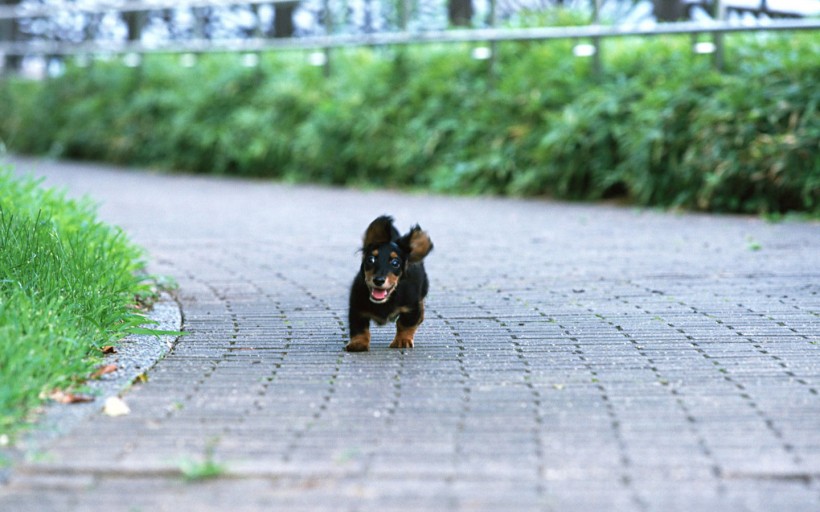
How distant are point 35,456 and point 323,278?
4097 millimetres

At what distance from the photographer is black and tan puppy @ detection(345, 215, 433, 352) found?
540cm

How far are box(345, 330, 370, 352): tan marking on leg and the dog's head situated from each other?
22 cm

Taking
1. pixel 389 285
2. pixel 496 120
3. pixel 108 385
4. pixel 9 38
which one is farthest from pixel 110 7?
pixel 108 385

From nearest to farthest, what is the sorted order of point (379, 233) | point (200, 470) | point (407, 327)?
point (200, 470)
point (379, 233)
point (407, 327)

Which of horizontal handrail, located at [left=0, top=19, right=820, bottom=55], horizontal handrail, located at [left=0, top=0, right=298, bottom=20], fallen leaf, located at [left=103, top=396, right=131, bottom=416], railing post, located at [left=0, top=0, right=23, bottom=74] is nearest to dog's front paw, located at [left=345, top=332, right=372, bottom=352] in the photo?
fallen leaf, located at [left=103, top=396, right=131, bottom=416]

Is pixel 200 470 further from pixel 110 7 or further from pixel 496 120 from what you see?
pixel 110 7

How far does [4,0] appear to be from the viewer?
90.1ft

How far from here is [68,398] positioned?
4.57 m

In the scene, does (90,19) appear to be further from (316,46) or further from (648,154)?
(648,154)

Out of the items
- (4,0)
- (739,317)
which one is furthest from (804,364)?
(4,0)

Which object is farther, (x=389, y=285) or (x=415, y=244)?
(x=415, y=244)

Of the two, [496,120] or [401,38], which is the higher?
[401,38]

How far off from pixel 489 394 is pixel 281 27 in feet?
46.4

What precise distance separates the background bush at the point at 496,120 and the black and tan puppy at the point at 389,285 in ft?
19.2
